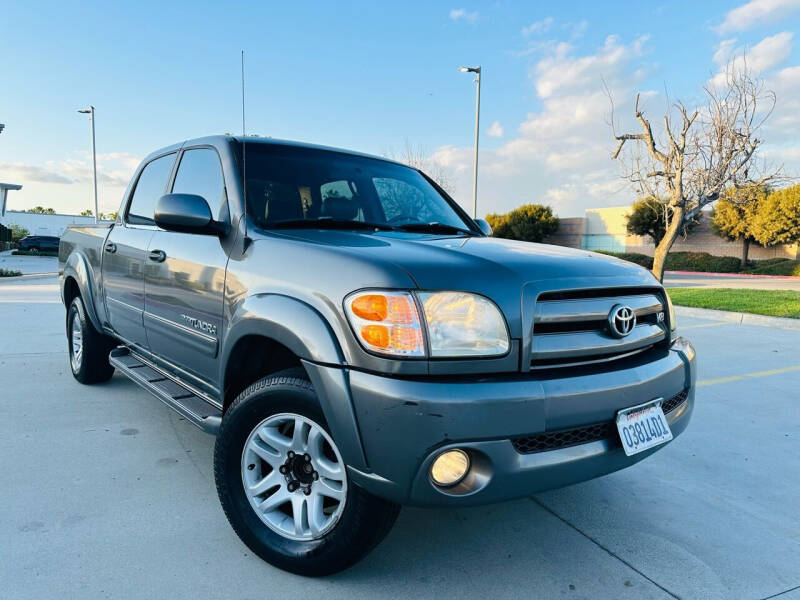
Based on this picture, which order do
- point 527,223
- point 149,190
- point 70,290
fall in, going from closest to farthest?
point 149,190 → point 70,290 → point 527,223

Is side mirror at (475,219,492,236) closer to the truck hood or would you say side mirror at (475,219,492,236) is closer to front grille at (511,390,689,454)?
the truck hood

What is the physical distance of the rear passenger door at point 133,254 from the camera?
335cm

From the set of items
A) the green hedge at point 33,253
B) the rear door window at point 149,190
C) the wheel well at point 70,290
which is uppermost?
the rear door window at point 149,190

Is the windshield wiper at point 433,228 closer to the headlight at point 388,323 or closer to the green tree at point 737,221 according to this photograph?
the headlight at point 388,323

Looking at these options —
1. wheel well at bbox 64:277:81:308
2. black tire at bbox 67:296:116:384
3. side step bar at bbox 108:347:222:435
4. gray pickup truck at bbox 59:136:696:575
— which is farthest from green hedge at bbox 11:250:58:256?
gray pickup truck at bbox 59:136:696:575

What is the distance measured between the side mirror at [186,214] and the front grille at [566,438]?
1627mm

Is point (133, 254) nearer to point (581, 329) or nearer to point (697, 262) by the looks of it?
point (581, 329)

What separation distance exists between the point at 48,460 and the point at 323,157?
7.51ft

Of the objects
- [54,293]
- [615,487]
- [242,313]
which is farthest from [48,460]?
[54,293]

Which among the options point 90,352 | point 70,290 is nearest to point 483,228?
point 90,352

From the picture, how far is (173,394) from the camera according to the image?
9.55 ft

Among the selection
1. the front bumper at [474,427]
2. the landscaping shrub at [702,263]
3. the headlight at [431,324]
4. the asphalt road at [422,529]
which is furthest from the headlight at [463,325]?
the landscaping shrub at [702,263]

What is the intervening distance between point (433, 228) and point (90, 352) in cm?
313

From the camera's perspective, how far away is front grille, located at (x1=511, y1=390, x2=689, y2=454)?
6.08 feet
